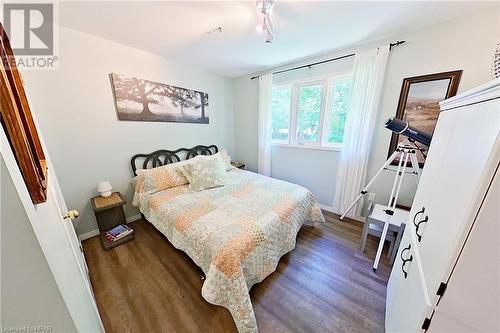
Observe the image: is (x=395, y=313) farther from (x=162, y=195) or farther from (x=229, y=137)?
(x=229, y=137)

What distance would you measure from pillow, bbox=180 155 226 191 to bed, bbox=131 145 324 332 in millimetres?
107

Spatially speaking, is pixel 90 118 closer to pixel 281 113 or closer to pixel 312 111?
pixel 281 113

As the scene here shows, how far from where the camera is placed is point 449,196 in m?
0.73

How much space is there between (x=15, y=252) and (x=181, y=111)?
2713mm

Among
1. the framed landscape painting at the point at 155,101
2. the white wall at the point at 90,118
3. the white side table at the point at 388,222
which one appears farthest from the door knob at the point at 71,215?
the white side table at the point at 388,222

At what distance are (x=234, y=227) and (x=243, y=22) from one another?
2.03 m

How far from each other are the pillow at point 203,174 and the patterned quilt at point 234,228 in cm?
12

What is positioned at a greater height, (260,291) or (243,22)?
(243,22)

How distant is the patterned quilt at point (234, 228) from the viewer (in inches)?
47.3

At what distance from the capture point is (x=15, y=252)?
1.32 feet

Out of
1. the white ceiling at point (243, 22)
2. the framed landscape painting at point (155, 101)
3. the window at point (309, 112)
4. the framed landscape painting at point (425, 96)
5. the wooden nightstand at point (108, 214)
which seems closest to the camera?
the white ceiling at point (243, 22)

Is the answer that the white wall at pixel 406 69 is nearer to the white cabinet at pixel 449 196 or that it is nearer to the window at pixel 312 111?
the window at pixel 312 111

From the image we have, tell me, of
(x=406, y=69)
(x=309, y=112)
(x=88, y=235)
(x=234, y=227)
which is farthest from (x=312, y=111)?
(x=88, y=235)

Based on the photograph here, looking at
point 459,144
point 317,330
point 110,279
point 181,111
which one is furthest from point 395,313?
point 181,111
